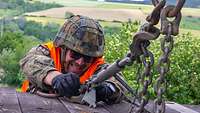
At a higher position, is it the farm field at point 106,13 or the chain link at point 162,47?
the chain link at point 162,47

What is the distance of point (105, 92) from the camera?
11.0 feet

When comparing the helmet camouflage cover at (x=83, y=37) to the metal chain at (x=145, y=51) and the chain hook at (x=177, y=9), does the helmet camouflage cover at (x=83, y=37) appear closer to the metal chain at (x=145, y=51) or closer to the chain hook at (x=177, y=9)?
the metal chain at (x=145, y=51)

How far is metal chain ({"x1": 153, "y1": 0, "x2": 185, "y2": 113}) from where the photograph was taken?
1.81 m

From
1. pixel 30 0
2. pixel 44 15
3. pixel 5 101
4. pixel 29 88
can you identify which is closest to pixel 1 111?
pixel 5 101

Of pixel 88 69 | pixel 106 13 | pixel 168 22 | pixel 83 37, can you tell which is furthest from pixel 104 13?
pixel 168 22

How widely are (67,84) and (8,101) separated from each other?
324mm

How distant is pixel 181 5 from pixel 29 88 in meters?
1.98

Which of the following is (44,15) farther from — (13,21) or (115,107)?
(115,107)

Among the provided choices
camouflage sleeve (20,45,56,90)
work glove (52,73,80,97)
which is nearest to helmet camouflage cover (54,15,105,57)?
camouflage sleeve (20,45,56,90)

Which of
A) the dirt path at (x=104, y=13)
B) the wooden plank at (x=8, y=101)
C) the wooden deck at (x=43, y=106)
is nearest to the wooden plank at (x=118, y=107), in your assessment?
the wooden deck at (x=43, y=106)

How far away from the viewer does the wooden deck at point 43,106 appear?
2921mm

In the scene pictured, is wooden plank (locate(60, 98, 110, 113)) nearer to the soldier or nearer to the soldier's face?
the soldier

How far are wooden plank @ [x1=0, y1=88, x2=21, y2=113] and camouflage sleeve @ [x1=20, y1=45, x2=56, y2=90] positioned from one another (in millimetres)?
145

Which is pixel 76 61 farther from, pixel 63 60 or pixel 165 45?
pixel 165 45
